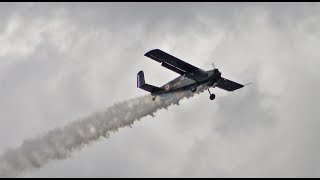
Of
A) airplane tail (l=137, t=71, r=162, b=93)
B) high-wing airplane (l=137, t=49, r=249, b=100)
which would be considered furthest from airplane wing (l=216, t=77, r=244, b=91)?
airplane tail (l=137, t=71, r=162, b=93)

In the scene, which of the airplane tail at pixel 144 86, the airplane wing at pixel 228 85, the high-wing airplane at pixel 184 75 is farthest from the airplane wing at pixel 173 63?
the airplane wing at pixel 228 85

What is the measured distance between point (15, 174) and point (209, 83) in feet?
75.5

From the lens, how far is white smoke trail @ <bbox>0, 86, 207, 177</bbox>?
148375 millimetres

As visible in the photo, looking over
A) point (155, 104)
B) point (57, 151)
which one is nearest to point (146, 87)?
point (155, 104)

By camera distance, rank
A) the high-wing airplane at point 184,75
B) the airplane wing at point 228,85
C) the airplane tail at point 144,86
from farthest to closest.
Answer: the airplane wing at point 228,85
the airplane tail at point 144,86
the high-wing airplane at point 184,75

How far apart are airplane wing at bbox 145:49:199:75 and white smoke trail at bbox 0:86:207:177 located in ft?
16.4

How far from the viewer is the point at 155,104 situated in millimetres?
147375

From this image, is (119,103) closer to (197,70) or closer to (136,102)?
(136,102)

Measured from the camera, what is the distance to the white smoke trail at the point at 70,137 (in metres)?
148

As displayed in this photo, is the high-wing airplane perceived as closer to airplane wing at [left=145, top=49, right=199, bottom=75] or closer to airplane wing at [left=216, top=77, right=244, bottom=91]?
airplane wing at [left=145, top=49, right=199, bottom=75]

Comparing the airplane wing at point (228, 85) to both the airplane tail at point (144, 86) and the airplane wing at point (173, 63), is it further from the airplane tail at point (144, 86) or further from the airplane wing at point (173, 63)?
the airplane wing at point (173, 63)

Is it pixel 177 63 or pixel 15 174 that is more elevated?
pixel 177 63

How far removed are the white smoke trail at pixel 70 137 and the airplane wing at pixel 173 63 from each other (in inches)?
196

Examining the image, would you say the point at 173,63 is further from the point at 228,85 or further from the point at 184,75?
the point at 228,85
